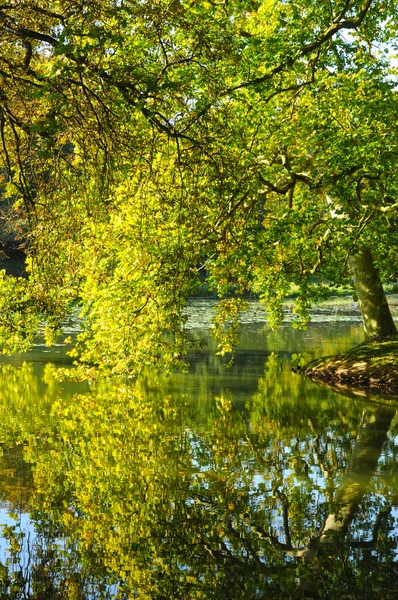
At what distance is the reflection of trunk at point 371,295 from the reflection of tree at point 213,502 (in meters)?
7.12

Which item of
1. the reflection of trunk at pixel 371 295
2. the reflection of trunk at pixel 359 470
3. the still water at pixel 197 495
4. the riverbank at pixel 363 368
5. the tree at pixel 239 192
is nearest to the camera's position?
the still water at pixel 197 495

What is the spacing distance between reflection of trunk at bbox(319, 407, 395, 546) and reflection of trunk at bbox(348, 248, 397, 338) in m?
6.84

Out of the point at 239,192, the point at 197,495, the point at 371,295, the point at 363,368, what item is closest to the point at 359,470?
the point at 197,495

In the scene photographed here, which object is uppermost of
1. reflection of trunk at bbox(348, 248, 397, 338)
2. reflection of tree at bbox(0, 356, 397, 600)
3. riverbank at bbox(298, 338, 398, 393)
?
reflection of trunk at bbox(348, 248, 397, 338)

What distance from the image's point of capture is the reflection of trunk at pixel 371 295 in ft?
76.9

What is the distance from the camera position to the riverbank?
2078 centimetres

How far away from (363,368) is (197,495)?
485 inches

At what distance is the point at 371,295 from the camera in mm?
23469

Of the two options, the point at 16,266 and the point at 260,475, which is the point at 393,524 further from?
the point at 16,266

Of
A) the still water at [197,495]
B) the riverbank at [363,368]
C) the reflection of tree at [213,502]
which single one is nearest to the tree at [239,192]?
the still water at [197,495]

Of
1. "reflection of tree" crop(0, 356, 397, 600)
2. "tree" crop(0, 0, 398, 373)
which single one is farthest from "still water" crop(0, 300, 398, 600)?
"tree" crop(0, 0, 398, 373)

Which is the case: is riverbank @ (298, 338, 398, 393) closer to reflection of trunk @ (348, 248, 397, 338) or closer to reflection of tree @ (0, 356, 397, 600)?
reflection of trunk @ (348, 248, 397, 338)

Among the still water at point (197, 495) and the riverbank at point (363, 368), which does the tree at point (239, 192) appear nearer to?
the still water at point (197, 495)

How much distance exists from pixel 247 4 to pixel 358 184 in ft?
16.0
